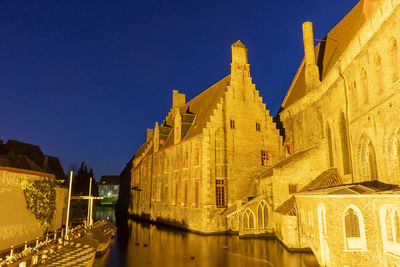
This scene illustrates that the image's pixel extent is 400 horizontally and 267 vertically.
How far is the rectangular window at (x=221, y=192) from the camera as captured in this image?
2717 centimetres

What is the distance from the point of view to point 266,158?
30.5 meters

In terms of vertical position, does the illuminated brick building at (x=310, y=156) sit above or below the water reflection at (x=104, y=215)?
above

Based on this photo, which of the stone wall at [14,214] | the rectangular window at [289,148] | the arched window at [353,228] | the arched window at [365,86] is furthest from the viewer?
the rectangular window at [289,148]

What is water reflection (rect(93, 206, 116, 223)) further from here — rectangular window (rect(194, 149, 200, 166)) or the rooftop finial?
the rooftop finial

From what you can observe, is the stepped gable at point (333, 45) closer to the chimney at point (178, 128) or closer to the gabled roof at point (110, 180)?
the chimney at point (178, 128)

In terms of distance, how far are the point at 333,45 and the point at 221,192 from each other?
16.5 meters

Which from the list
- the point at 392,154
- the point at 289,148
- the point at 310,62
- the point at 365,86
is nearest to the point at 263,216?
the point at 289,148

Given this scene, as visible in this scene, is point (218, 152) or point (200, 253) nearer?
point (200, 253)

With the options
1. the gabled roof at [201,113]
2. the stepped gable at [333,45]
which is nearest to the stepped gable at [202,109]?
the gabled roof at [201,113]

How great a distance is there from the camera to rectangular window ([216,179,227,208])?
27.2 metres

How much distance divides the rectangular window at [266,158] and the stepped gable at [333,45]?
5.55m

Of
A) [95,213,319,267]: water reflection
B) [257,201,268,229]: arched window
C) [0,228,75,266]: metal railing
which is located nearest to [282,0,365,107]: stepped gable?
[257,201,268,229]: arched window

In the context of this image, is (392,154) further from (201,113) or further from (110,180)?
(110,180)

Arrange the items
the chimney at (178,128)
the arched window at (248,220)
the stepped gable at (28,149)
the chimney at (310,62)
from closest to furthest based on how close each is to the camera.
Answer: the arched window at (248,220) → the chimney at (310,62) → the chimney at (178,128) → the stepped gable at (28,149)
